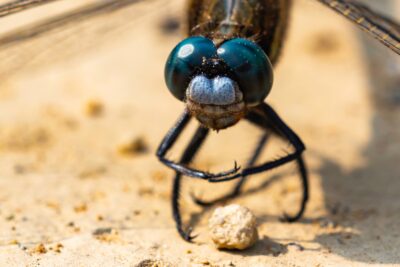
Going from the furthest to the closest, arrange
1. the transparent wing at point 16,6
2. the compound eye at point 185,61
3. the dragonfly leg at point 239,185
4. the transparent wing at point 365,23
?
the dragonfly leg at point 239,185
the transparent wing at point 16,6
the transparent wing at point 365,23
the compound eye at point 185,61

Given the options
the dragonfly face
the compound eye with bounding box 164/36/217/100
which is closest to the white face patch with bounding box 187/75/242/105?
the dragonfly face

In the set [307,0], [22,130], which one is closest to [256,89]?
[22,130]

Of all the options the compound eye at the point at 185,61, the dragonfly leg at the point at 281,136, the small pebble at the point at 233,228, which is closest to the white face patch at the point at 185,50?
the compound eye at the point at 185,61

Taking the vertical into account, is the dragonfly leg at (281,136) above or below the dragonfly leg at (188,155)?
above

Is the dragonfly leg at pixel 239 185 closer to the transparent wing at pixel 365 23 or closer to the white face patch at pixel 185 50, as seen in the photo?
the white face patch at pixel 185 50

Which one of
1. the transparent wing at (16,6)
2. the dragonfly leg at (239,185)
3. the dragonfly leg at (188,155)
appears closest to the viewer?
the transparent wing at (16,6)

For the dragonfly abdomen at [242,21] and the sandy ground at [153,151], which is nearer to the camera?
the sandy ground at [153,151]

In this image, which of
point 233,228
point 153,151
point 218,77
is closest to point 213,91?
point 218,77

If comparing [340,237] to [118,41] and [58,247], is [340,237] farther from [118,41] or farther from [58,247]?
[118,41]
